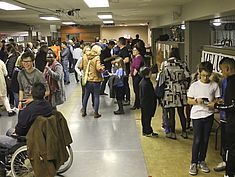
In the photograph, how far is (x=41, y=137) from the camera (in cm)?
341

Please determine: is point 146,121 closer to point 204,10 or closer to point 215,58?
point 215,58

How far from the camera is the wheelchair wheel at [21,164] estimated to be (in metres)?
3.69

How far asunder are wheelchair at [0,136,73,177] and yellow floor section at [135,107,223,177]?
1.45m

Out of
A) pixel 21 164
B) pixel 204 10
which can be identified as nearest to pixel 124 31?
pixel 204 10

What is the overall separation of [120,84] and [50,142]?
12.3 ft

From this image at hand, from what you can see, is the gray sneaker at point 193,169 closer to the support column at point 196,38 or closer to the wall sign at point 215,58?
the wall sign at point 215,58

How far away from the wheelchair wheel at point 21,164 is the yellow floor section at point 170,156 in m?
1.42

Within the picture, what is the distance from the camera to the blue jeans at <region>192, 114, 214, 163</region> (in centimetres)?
398

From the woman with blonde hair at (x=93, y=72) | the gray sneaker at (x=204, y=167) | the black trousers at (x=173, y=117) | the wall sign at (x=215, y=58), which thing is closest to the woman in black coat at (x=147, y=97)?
the black trousers at (x=173, y=117)

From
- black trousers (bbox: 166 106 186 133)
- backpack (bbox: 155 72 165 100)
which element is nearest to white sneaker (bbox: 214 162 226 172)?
black trousers (bbox: 166 106 186 133)

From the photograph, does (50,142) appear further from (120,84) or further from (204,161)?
(120,84)

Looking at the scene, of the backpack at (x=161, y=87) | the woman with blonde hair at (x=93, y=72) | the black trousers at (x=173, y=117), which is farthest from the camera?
the woman with blonde hair at (x=93, y=72)

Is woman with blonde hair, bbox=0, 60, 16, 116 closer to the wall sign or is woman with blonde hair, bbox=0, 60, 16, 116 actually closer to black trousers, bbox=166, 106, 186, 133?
black trousers, bbox=166, 106, 186, 133

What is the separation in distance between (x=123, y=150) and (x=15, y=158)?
1.72 m
